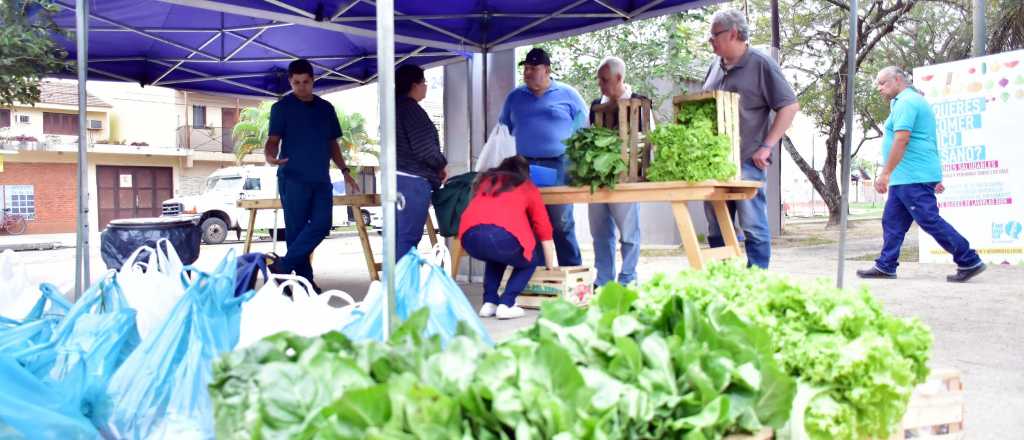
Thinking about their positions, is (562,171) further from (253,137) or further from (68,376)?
(253,137)

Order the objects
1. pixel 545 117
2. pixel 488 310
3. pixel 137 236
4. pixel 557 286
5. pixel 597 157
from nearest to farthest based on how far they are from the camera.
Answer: pixel 597 157 < pixel 488 310 < pixel 557 286 < pixel 545 117 < pixel 137 236

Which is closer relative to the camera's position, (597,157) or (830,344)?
(830,344)

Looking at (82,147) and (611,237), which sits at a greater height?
(82,147)

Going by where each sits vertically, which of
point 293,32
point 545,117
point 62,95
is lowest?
point 545,117

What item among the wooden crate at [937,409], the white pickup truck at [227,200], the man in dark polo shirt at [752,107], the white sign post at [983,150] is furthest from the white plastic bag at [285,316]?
the white pickup truck at [227,200]

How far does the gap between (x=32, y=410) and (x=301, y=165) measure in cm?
455

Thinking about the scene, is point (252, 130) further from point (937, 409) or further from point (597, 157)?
point (937, 409)

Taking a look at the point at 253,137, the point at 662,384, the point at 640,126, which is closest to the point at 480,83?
the point at 640,126

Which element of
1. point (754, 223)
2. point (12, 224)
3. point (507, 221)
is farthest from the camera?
point (12, 224)

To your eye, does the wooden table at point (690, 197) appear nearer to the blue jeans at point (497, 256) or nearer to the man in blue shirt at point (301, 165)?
the blue jeans at point (497, 256)

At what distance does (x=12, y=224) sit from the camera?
97.8 ft

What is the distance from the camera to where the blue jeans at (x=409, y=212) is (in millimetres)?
6172

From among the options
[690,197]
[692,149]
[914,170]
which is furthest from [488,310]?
[914,170]

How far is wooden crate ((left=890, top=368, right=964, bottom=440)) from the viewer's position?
7.32 feet
